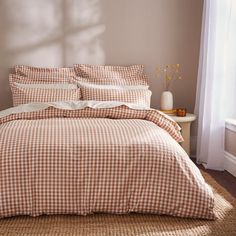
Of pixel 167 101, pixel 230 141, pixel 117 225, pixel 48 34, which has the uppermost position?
pixel 48 34

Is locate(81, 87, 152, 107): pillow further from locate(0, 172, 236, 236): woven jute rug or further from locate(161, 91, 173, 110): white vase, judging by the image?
locate(0, 172, 236, 236): woven jute rug

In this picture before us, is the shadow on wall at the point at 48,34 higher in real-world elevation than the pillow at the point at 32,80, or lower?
higher

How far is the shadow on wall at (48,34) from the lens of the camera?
4273 mm

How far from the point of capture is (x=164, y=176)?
238 centimetres

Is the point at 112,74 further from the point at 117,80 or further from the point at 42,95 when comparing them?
the point at 42,95

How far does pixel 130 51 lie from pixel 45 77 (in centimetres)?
105

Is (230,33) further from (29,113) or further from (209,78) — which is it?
(29,113)

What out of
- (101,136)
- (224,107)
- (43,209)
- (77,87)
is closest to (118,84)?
(77,87)

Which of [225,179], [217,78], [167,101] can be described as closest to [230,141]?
[225,179]

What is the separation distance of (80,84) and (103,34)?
2.54 feet

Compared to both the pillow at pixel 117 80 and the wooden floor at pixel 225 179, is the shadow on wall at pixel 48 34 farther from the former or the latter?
the wooden floor at pixel 225 179

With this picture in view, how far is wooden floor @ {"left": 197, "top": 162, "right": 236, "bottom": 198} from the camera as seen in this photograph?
123 inches

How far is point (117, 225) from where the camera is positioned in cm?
230

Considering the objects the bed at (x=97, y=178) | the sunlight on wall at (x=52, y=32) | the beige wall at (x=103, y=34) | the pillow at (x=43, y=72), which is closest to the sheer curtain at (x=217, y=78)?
the beige wall at (x=103, y=34)
